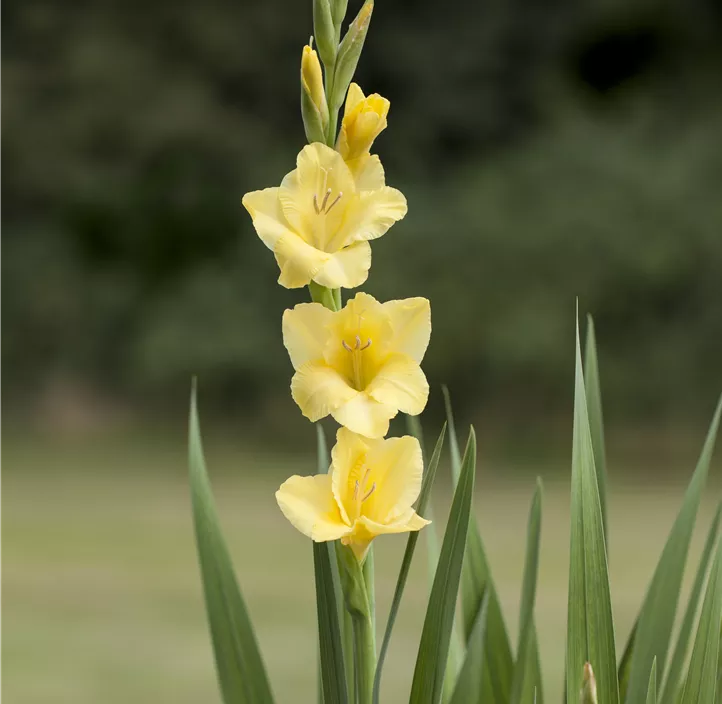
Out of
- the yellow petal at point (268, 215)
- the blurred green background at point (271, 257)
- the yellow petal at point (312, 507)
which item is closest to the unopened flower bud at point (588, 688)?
the yellow petal at point (312, 507)

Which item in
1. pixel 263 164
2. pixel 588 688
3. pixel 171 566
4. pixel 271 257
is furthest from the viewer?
pixel 263 164

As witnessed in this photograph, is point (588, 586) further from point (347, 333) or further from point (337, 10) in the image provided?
point (337, 10)

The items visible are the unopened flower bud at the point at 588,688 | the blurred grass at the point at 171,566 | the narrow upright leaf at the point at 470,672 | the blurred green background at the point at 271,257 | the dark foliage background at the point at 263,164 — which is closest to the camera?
the unopened flower bud at the point at 588,688

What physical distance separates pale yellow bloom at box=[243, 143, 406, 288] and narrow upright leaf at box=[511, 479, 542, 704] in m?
0.19

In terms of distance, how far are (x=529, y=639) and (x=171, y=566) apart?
8.31 feet

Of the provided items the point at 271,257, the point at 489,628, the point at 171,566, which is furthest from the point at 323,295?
the point at 271,257

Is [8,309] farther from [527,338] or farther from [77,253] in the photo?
[527,338]

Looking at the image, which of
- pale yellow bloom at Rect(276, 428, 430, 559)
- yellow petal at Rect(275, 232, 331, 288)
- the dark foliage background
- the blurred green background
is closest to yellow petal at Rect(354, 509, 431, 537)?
pale yellow bloom at Rect(276, 428, 430, 559)

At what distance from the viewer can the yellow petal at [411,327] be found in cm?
44

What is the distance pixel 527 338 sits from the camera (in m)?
3.77

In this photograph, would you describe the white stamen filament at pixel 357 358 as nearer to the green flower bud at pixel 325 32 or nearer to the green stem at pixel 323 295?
the green stem at pixel 323 295

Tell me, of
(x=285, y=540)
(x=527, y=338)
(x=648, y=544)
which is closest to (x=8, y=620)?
(x=285, y=540)

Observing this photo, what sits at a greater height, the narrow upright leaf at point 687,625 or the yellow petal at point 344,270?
the yellow petal at point 344,270

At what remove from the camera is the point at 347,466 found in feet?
1.43
